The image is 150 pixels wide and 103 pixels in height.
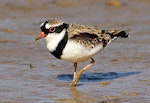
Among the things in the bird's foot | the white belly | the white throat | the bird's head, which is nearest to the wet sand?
the bird's foot

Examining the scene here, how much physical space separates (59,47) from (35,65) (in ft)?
5.67

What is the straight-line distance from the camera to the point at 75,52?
330 inches

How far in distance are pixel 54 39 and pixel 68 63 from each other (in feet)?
6.01

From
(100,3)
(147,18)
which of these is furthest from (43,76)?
(100,3)

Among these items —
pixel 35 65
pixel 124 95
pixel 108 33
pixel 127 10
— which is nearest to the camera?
pixel 124 95

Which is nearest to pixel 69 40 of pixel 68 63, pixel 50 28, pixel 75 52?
pixel 75 52

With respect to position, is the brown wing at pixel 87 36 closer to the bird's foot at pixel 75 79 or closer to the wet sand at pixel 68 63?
the bird's foot at pixel 75 79

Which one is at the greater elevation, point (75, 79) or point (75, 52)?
point (75, 52)

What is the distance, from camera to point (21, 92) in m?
8.16

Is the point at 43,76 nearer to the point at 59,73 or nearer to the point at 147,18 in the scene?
the point at 59,73

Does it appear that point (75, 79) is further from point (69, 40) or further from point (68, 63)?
point (68, 63)

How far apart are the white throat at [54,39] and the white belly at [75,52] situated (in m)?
0.14

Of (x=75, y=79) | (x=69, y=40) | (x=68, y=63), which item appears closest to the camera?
A: (x=69, y=40)

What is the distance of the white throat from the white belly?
143 millimetres
